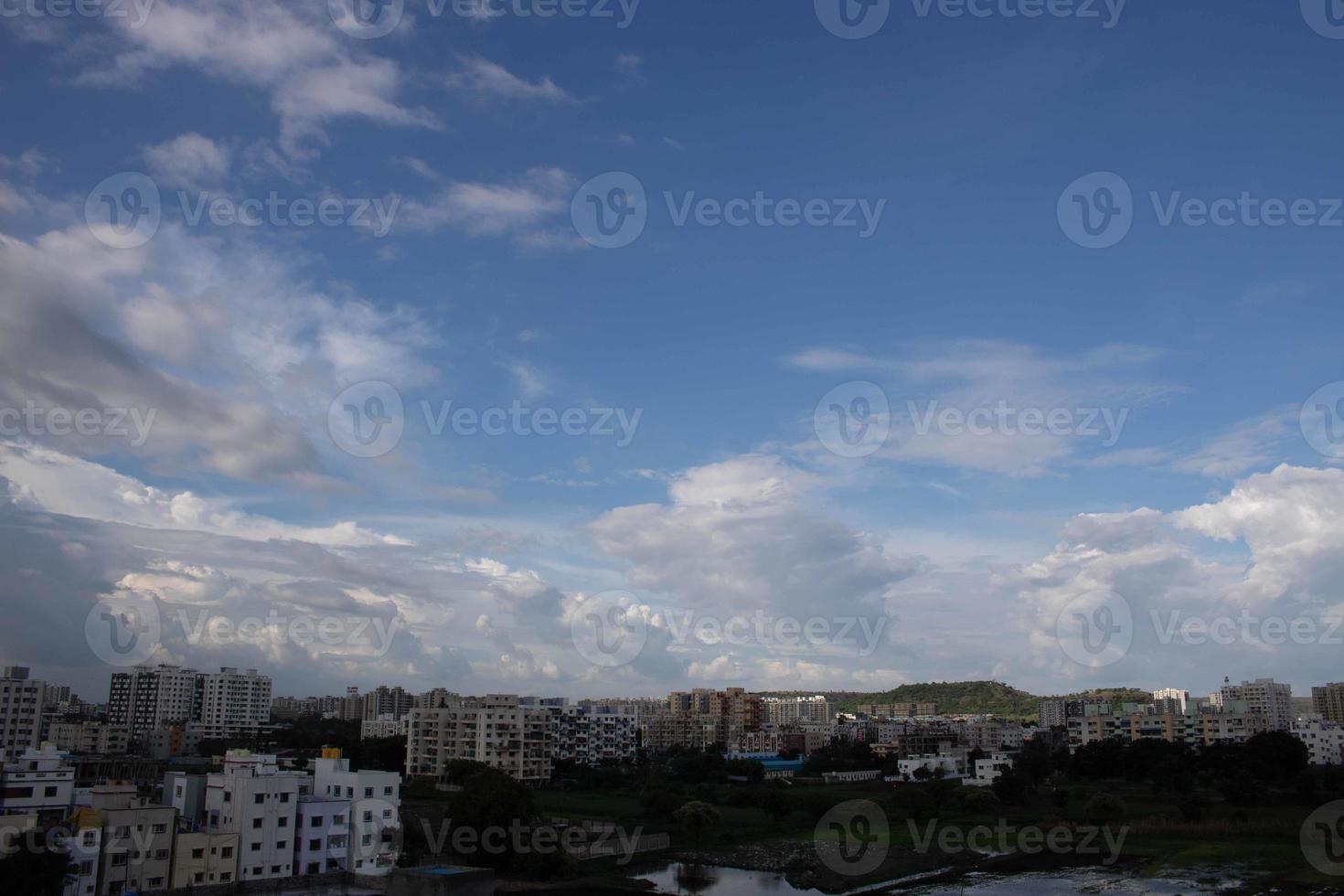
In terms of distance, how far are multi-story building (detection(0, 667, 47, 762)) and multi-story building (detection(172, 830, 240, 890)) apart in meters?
33.0

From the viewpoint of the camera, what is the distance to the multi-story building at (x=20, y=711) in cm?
4856

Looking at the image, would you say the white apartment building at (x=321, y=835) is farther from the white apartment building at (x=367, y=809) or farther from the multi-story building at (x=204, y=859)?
the multi-story building at (x=204, y=859)

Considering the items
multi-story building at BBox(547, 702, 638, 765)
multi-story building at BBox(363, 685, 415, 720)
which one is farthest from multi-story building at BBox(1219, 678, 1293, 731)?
multi-story building at BBox(363, 685, 415, 720)

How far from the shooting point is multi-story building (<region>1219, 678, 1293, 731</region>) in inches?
3622

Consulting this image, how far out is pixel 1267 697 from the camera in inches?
3661

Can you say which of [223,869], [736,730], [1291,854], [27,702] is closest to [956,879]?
[1291,854]

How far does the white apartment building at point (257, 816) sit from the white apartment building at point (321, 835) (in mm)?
252

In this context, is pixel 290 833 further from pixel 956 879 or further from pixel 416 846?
pixel 956 879

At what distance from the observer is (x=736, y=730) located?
3730 inches

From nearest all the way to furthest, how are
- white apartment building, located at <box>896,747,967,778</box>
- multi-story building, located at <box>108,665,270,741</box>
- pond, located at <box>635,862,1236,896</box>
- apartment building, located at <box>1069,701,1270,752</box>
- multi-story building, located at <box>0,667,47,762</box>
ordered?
1. pond, located at <box>635,862,1236,896</box>
2. multi-story building, located at <box>0,667,47,762</box>
3. white apartment building, located at <box>896,747,967,778</box>
4. apartment building, located at <box>1069,701,1270,752</box>
5. multi-story building, located at <box>108,665,270,741</box>

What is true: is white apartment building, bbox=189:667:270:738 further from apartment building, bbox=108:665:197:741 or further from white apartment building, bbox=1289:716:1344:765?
white apartment building, bbox=1289:716:1344:765

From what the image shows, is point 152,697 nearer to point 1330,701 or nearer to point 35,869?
point 35,869

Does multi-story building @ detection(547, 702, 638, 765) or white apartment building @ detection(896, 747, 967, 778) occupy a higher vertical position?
multi-story building @ detection(547, 702, 638, 765)

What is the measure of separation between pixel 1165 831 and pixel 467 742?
34.0 meters
